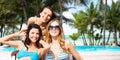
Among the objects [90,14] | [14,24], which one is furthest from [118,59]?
[14,24]

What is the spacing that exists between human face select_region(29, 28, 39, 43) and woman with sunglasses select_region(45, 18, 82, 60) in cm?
15

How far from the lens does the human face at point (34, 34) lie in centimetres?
261

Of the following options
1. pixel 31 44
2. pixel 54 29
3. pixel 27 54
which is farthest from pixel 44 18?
pixel 27 54

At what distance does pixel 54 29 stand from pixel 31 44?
0.74 feet

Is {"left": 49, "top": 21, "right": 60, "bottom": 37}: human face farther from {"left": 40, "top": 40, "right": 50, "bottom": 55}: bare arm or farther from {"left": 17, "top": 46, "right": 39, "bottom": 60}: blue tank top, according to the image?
{"left": 17, "top": 46, "right": 39, "bottom": 60}: blue tank top

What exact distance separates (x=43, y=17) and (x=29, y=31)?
317mm

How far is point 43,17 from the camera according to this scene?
9.57 feet

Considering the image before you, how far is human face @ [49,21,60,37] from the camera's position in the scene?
2.70m

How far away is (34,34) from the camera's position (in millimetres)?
2617

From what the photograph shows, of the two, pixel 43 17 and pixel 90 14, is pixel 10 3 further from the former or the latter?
pixel 43 17

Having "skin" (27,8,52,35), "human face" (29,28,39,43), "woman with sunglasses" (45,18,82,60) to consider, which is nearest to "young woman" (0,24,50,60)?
"human face" (29,28,39,43)

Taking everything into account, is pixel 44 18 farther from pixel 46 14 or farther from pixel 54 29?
pixel 54 29

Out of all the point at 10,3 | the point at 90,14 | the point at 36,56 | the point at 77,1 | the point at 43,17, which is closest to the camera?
the point at 36,56

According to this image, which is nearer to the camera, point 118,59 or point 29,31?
point 29,31
